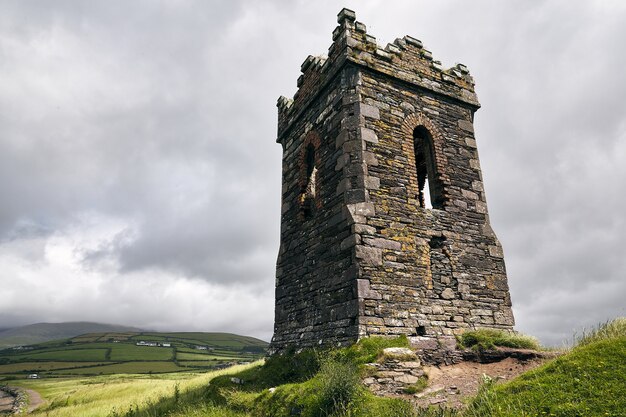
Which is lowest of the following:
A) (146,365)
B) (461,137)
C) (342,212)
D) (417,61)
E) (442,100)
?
(146,365)

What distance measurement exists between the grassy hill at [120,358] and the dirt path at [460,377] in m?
42.4

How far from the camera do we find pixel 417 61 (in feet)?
39.6

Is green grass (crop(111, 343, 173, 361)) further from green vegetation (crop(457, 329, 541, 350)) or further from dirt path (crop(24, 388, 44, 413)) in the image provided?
green vegetation (crop(457, 329, 541, 350))

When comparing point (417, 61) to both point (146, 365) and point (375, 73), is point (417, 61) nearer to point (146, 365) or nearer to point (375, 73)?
point (375, 73)

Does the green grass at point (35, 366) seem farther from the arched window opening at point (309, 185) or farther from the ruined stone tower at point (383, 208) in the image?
the ruined stone tower at point (383, 208)

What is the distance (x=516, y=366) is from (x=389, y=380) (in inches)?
102

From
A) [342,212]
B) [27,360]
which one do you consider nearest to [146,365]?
[27,360]

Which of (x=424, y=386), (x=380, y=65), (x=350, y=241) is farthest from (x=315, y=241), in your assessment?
(x=380, y=65)

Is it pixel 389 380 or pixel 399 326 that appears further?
pixel 399 326

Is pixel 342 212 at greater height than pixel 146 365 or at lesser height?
greater

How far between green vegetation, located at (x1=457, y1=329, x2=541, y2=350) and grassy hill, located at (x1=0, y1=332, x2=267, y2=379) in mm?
41882

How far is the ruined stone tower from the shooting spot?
364 inches

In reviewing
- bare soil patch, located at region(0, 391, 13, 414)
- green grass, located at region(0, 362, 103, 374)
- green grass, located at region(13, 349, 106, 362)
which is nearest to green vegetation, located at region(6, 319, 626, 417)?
bare soil patch, located at region(0, 391, 13, 414)

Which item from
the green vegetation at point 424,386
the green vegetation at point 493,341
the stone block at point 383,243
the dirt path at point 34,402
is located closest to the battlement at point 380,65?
the stone block at point 383,243
